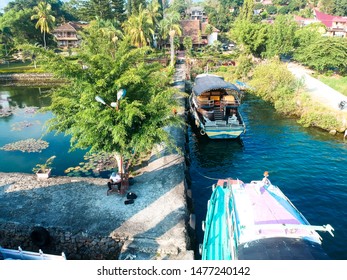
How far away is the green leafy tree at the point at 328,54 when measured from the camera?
4141 centimetres

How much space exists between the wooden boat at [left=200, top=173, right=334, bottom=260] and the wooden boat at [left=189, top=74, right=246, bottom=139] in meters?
11.1

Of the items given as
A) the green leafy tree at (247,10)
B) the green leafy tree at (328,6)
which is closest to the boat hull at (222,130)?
the green leafy tree at (247,10)

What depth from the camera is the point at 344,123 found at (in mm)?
25750

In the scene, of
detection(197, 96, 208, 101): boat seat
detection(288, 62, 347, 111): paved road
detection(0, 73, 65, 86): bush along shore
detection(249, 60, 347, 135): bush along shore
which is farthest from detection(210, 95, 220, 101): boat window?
detection(0, 73, 65, 86): bush along shore

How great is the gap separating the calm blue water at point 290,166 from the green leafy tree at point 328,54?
66.4ft

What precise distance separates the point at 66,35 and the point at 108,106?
7147 centimetres

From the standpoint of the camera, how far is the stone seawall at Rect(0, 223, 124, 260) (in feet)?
39.6

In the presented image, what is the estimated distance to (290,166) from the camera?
2069cm

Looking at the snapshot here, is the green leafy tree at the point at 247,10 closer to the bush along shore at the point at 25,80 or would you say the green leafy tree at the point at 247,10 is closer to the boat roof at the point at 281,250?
the bush along shore at the point at 25,80

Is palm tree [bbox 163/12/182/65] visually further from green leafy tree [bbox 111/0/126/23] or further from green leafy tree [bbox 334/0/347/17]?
green leafy tree [bbox 334/0/347/17]

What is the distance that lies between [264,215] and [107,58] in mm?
11296

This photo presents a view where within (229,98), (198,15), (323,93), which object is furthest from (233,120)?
(198,15)
